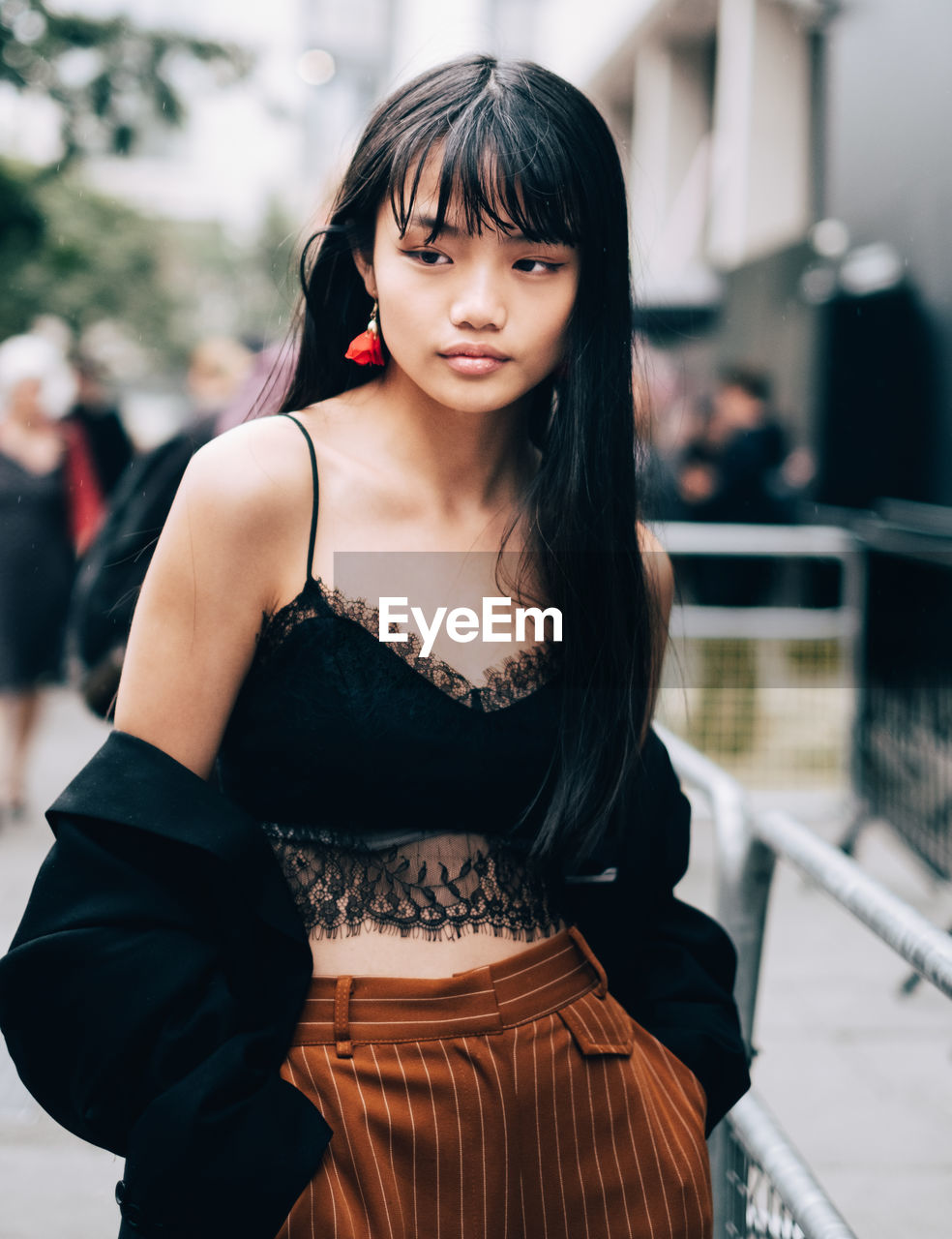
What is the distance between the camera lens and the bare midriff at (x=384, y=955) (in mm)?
1254

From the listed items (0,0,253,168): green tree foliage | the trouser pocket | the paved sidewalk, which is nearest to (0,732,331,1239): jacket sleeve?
the trouser pocket

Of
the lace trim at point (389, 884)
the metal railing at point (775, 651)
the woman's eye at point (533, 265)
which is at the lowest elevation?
the metal railing at point (775, 651)

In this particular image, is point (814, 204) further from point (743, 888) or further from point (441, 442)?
point (441, 442)

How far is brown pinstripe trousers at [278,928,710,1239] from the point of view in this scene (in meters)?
1.19

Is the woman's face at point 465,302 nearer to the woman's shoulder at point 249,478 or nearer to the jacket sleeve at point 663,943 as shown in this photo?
the woman's shoulder at point 249,478

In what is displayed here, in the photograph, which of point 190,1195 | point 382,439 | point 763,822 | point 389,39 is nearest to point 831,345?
point 763,822

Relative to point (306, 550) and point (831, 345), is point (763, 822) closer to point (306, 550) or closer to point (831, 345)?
point (306, 550)

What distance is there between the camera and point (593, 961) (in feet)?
4.56

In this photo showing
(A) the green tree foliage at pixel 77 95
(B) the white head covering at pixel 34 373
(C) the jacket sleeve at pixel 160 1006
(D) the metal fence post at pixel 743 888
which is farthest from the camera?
(B) the white head covering at pixel 34 373

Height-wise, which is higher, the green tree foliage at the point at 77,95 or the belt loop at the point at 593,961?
the green tree foliage at the point at 77,95

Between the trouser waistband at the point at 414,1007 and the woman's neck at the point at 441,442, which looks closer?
the trouser waistband at the point at 414,1007

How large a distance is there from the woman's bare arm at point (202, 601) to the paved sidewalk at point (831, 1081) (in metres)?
1.52

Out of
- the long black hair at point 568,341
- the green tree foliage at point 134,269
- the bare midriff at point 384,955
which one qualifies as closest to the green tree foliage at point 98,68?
the green tree foliage at point 134,269

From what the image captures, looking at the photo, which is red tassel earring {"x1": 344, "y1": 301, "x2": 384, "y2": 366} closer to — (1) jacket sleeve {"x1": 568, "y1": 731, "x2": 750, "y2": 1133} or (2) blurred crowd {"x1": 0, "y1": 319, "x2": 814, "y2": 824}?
(2) blurred crowd {"x1": 0, "y1": 319, "x2": 814, "y2": 824}
